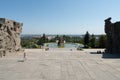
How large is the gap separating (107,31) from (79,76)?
19.1m

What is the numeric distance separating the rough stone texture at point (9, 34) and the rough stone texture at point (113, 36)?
1419 centimetres

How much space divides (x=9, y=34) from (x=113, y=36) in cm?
1557

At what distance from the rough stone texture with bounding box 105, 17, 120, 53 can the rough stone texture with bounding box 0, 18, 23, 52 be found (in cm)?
1419

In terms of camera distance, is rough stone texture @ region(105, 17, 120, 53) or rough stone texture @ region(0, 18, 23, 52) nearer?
rough stone texture @ region(0, 18, 23, 52)

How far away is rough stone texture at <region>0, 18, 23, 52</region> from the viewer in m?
24.2

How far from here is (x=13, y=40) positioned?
26.9 m

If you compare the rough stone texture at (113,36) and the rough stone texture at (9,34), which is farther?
the rough stone texture at (113,36)

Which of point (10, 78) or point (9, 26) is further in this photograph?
point (9, 26)

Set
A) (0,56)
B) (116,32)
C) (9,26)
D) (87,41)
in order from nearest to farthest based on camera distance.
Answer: (0,56), (9,26), (116,32), (87,41)

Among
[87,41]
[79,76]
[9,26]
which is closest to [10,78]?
[79,76]

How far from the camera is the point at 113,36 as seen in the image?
2834 cm

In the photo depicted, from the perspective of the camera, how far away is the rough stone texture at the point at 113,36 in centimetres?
2744

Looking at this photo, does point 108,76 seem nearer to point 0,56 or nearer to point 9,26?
point 0,56

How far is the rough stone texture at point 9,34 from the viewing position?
24.2 meters
